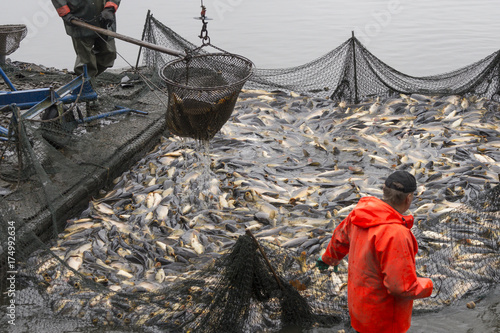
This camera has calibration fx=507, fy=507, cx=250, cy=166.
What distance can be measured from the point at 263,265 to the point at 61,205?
9.54ft

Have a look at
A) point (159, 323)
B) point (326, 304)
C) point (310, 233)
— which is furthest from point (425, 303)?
point (159, 323)

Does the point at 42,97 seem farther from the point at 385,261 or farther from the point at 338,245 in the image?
the point at 385,261

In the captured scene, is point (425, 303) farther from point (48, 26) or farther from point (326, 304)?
point (48, 26)

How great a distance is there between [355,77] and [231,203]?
4.23 m

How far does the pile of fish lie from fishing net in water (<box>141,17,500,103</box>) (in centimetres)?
22

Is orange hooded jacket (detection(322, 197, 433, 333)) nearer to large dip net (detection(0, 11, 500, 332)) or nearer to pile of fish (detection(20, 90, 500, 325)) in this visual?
large dip net (detection(0, 11, 500, 332))

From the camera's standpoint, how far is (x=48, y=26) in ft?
64.8

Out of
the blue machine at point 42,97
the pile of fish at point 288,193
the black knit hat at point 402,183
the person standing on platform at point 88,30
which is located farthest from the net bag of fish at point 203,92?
the black knit hat at point 402,183

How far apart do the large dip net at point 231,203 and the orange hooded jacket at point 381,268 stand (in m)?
0.96

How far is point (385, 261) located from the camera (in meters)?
2.97

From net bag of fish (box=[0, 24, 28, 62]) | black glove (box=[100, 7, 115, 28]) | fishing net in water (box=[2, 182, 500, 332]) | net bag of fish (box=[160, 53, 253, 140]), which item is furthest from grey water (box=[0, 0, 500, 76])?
fishing net in water (box=[2, 182, 500, 332])

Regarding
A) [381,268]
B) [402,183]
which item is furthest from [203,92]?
[381,268]

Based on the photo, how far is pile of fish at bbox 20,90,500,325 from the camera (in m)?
5.00

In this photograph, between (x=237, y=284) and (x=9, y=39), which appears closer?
(x=237, y=284)
